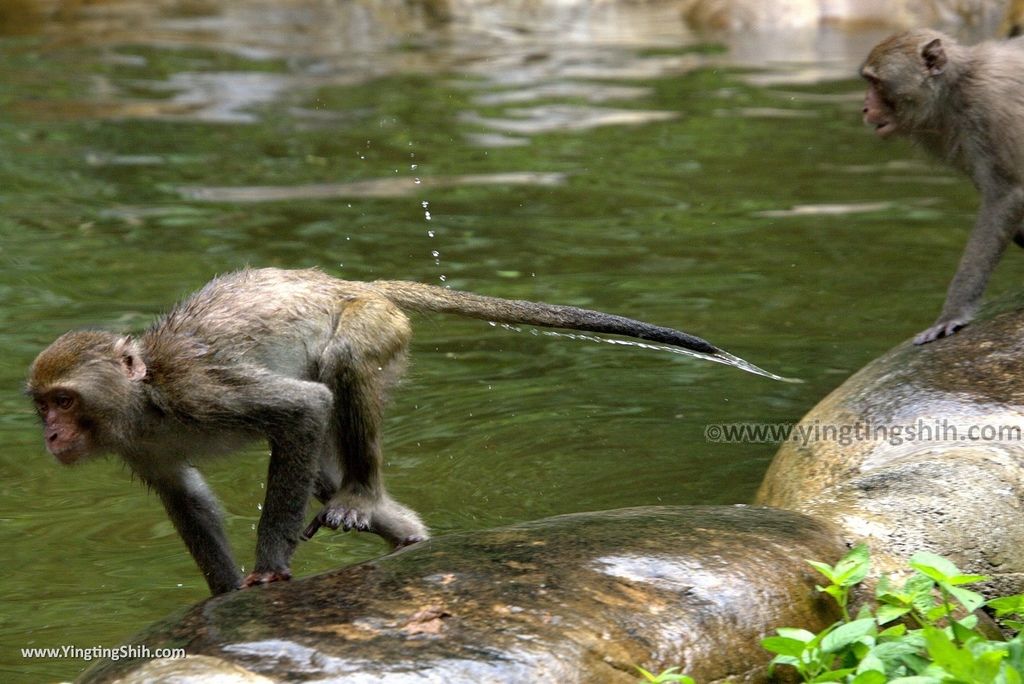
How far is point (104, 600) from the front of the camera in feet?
17.4

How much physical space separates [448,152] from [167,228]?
302 centimetres

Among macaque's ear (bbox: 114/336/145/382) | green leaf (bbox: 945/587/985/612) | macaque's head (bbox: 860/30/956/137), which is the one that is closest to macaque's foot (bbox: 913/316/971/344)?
macaque's head (bbox: 860/30/956/137)

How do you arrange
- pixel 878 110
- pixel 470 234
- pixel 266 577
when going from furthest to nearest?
1. pixel 470 234
2. pixel 878 110
3. pixel 266 577

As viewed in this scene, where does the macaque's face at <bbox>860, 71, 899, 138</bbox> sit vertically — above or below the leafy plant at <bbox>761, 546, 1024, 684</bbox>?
above

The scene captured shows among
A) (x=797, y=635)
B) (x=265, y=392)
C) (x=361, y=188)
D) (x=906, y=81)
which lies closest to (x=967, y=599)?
(x=797, y=635)

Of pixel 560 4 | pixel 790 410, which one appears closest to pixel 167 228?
pixel 790 410

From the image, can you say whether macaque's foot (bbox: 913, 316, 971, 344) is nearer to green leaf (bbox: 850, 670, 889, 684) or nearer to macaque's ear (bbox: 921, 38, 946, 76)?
macaque's ear (bbox: 921, 38, 946, 76)

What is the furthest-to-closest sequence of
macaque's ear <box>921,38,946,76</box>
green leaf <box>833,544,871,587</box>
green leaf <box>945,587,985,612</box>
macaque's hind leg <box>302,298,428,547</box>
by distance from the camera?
macaque's ear <box>921,38,946,76</box> → macaque's hind leg <box>302,298,428,547</box> → green leaf <box>833,544,871,587</box> → green leaf <box>945,587,985,612</box>

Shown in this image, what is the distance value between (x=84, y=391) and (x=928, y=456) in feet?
9.23

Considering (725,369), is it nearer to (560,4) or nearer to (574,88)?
(574,88)

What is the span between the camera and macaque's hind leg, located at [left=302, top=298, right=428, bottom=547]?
4895 millimetres

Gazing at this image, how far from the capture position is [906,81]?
6.66 meters

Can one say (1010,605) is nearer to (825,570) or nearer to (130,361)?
(825,570)

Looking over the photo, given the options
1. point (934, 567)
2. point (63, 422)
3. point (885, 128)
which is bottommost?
point (934, 567)
